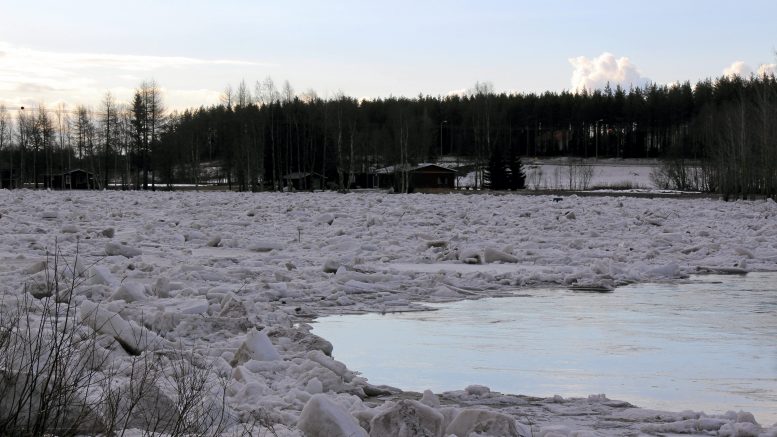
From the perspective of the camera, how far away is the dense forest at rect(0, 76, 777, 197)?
6019 centimetres

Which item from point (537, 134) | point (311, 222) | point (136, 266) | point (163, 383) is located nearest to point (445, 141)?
point (537, 134)

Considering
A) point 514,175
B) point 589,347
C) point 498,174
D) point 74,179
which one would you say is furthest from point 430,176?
point 589,347

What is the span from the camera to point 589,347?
7.80 metres

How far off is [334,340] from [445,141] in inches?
4044

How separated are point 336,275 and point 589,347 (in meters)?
4.86

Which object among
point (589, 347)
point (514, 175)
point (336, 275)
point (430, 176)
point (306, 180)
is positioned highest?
point (430, 176)

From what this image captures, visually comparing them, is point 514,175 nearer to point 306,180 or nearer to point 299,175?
point 299,175

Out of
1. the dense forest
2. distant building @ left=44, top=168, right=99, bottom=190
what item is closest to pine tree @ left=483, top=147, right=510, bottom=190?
the dense forest

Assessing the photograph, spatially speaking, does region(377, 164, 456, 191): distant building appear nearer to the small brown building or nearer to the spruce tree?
the small brown building

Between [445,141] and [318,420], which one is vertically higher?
[445,141]

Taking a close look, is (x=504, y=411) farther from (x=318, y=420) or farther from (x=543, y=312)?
(x=543, y=312)

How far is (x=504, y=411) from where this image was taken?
5.61 m

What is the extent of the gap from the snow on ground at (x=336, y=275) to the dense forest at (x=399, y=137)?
→ 23925 millimetres

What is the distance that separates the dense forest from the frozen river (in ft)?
111
